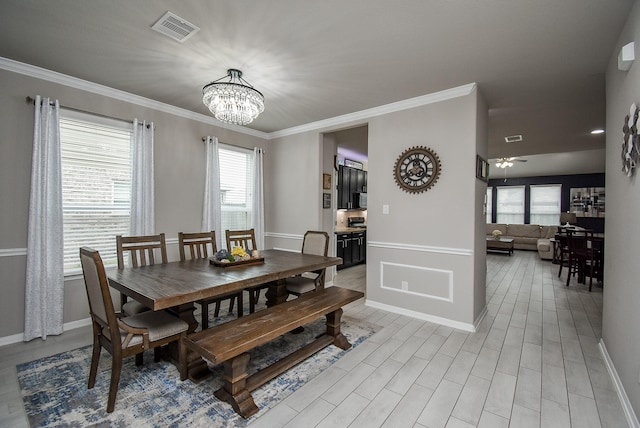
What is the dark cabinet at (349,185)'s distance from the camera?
6.35 m

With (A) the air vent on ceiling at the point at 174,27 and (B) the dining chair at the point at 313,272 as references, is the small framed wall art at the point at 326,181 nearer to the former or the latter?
(B) the dining chair at the point at 313,272

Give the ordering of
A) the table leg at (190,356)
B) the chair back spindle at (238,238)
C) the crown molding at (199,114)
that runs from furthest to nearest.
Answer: the chair back spindle at (238,238) < the crown molding at (199,114) < the table leg at (190,356)

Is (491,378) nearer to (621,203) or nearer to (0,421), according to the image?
(621,203)

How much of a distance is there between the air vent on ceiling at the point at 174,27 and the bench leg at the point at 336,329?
260 cm

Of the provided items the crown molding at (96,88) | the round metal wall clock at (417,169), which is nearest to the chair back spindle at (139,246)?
the crown molding at (96,88)

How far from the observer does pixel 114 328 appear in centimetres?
Answer: 178

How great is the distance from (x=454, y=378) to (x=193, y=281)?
2.15m

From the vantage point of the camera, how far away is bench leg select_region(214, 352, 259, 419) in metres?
1.82

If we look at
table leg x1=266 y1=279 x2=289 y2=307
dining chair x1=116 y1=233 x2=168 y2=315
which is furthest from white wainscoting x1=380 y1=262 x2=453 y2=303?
dining chair x1=116 y1=233 x2=168 y2=315

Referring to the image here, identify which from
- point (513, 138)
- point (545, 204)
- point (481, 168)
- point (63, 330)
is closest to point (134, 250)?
point (63, 330)

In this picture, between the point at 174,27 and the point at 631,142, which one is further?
the point at 174,27

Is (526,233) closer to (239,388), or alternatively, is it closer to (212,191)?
(212,191)

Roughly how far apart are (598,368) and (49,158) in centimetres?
531

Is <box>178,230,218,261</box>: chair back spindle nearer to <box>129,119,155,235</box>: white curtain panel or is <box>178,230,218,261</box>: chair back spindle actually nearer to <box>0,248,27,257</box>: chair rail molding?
<box>129,119,155,235</box>: white curtain panel
